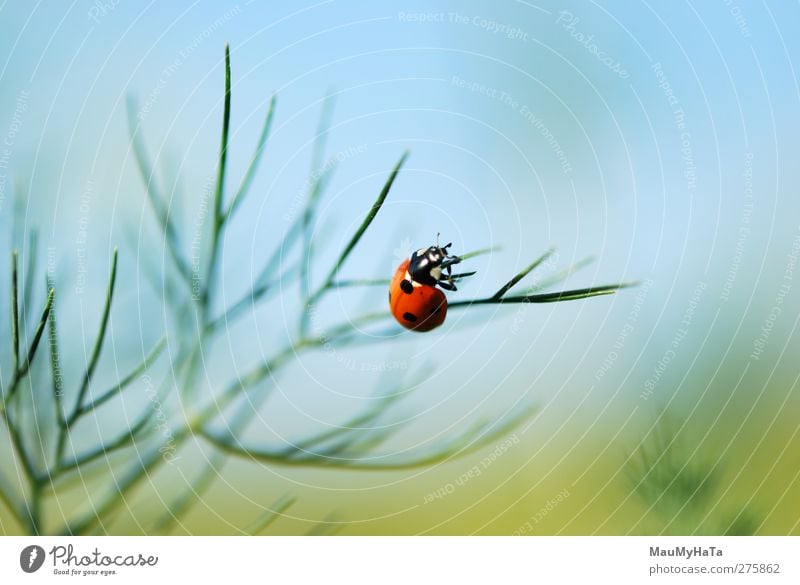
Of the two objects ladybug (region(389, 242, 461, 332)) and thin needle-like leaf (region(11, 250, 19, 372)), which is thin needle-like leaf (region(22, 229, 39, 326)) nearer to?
thin needle-like leaf (region(11, 250, 19, 372))

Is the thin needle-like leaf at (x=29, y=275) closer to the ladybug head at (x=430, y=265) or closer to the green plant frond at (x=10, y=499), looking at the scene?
the green plant frond at (x=10, y=499)

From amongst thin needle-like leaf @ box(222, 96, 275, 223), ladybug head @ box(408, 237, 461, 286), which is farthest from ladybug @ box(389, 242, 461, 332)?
thin needle-like leaf @ box(222, 96, 275, 223)

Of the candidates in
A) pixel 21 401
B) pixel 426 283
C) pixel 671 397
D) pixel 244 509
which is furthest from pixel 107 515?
pixel 671 397
